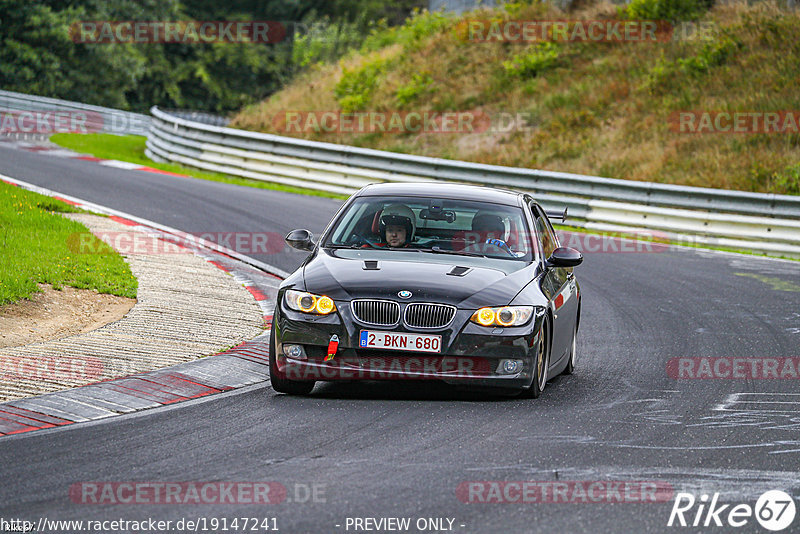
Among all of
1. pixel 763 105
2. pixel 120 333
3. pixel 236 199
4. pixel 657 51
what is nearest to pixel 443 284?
pixel 120 333

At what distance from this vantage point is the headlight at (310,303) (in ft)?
26.3

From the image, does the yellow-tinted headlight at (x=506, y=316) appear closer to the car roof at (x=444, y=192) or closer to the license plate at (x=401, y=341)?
the license plate at (x=401, y=341)

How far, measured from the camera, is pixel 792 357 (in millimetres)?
10609

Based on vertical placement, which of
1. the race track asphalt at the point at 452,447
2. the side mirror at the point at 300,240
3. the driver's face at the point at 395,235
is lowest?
the race track asphalt at the point at 452,447

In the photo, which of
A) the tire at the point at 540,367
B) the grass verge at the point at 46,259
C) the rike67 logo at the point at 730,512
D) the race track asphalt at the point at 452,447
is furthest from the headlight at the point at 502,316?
the grass verge at the point at 46,259

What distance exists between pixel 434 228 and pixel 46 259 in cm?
513

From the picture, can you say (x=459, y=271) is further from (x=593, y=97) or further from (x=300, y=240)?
(x=593, y=97)

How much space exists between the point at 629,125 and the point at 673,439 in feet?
69.2

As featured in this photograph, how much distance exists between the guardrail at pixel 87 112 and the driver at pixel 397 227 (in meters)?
27.2

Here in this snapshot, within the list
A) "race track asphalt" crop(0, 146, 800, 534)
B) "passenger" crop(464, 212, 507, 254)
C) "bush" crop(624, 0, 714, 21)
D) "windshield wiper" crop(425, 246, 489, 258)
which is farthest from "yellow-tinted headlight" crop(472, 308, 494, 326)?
"bush" crop(624, 0, 714, 21)

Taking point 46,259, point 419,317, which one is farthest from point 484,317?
point 46,259

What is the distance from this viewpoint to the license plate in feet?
25.7

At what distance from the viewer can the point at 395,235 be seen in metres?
9.18

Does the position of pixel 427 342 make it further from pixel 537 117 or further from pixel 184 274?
pixel 537 117
